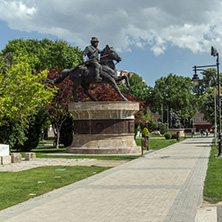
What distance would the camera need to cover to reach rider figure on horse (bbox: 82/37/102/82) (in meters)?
23.8

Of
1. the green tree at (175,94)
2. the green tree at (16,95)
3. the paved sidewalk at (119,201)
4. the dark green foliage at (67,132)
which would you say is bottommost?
the paved sidewalk at (119,201)

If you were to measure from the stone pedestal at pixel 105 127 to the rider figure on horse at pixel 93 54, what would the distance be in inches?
92.7

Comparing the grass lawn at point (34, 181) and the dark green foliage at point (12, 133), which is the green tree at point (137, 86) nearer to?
the dark green foliage at point (12, 133)

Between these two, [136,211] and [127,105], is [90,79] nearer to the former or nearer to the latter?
[127,105]

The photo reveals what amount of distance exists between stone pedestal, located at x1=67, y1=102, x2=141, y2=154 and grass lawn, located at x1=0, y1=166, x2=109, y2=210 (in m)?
8.20

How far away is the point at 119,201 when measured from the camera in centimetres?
848

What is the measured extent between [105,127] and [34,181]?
12207 mm

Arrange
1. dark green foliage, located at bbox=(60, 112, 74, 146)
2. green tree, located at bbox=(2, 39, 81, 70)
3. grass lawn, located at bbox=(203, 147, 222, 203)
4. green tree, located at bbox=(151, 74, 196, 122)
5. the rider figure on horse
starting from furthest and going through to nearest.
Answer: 1. green tree, located at bbox=(151, 74, 196, 122)
2. green tree, located at bbox=(2, 39, 81, 70)
3. dark green foliage, located at bbox=(60, 112, 74, 146)
4. the rider figure on horse
5. grass lawn, located at bbox=(203, 147, 222, 203)

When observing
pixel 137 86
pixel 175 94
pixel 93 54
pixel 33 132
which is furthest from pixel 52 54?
pixel 175 94

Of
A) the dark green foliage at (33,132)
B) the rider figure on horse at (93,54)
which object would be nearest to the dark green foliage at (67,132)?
the dark green foliage at (33,132)

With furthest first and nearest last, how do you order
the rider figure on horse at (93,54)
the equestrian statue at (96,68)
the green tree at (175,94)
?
the green tree at (175,94)
the equestrian statue at (96,68)
the rider figure on horse at (93,54)

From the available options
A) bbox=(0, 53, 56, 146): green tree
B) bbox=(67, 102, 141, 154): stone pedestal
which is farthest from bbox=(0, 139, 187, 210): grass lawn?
bbox=(67, 102, 141, 154): stone pedestal

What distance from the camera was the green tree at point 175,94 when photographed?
84.6 meters

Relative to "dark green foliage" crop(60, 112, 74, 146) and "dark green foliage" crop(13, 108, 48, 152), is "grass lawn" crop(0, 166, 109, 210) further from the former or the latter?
"dark green foliage" crop(60, 112, 74, 146)
